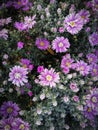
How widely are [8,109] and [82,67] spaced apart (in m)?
0.62

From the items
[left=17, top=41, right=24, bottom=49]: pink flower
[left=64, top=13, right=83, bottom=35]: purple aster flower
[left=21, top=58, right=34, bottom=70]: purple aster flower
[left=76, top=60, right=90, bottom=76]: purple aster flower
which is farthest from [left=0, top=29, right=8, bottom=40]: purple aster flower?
[left=76, top=60, right=90, bottom=76]: purple aster flower

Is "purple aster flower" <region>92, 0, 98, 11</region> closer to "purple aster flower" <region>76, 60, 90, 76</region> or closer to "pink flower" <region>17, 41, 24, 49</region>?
"purple aster flower" <region>76, 60, 90, 76</region>

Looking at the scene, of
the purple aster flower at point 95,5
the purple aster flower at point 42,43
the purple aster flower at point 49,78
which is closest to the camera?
the purple aster flower at point 49,78

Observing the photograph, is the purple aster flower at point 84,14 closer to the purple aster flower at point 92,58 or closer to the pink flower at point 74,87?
the purple aster flower at point 92,58

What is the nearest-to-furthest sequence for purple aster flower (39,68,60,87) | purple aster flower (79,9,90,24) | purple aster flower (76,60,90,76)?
purple aster flower (39,68,60,87) < purple aster flower (76,60,90,76) < purple aster flower (79,9,90,24)

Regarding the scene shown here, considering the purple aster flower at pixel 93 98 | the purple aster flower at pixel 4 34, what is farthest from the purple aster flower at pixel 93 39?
the purple aster flower at pixel 4 34

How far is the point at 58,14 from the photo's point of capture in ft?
9.50

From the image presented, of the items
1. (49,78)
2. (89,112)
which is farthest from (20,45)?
(89,112)

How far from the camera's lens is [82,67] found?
8.80ft

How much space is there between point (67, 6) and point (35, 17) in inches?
10.5

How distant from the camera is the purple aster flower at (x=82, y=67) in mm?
2666

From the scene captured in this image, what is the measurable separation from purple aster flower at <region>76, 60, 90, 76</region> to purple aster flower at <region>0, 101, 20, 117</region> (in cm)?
53

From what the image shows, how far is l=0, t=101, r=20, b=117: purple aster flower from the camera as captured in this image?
→ 2688 mm

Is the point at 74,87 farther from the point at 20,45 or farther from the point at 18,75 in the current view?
the point at 20,45
